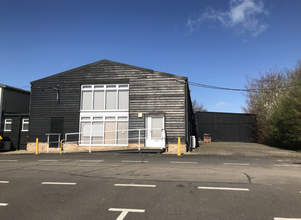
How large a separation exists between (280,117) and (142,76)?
11.7m

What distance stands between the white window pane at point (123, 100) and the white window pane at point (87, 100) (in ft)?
7.47

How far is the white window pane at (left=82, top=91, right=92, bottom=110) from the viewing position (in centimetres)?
1664

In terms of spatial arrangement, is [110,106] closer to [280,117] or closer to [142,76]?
[142,76]

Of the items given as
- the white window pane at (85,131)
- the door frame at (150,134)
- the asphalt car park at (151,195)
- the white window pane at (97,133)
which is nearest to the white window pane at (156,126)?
the door frame at (150,134)

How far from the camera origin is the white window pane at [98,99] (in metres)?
16.5

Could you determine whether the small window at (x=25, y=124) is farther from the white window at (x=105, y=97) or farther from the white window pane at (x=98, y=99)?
the white window pane at (x=98, y=99)

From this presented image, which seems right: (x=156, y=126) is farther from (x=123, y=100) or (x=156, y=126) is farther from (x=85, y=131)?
(x=85, y=131)

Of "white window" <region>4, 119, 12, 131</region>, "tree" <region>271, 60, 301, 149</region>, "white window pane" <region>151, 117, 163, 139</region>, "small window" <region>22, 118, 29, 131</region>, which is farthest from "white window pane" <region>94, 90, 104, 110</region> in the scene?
"tree" <region>271, 60, 301, 149</region>

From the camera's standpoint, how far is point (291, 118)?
16.8 meters

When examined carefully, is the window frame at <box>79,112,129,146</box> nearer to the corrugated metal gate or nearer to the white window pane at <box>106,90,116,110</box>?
the white window pane at <box>106,90,116,110</box>

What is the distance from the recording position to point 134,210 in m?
4.29

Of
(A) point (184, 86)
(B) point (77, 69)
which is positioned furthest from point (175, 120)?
(B) point (77, 69)

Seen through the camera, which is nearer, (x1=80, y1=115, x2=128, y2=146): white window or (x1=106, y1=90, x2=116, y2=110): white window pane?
(x1=80, y1=115, x2=128, y2=146): white window

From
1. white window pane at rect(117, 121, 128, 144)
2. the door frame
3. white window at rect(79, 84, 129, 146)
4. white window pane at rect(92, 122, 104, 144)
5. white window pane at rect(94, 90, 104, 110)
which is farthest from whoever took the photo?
white window pane at rect(94, 90, 104, 110)
